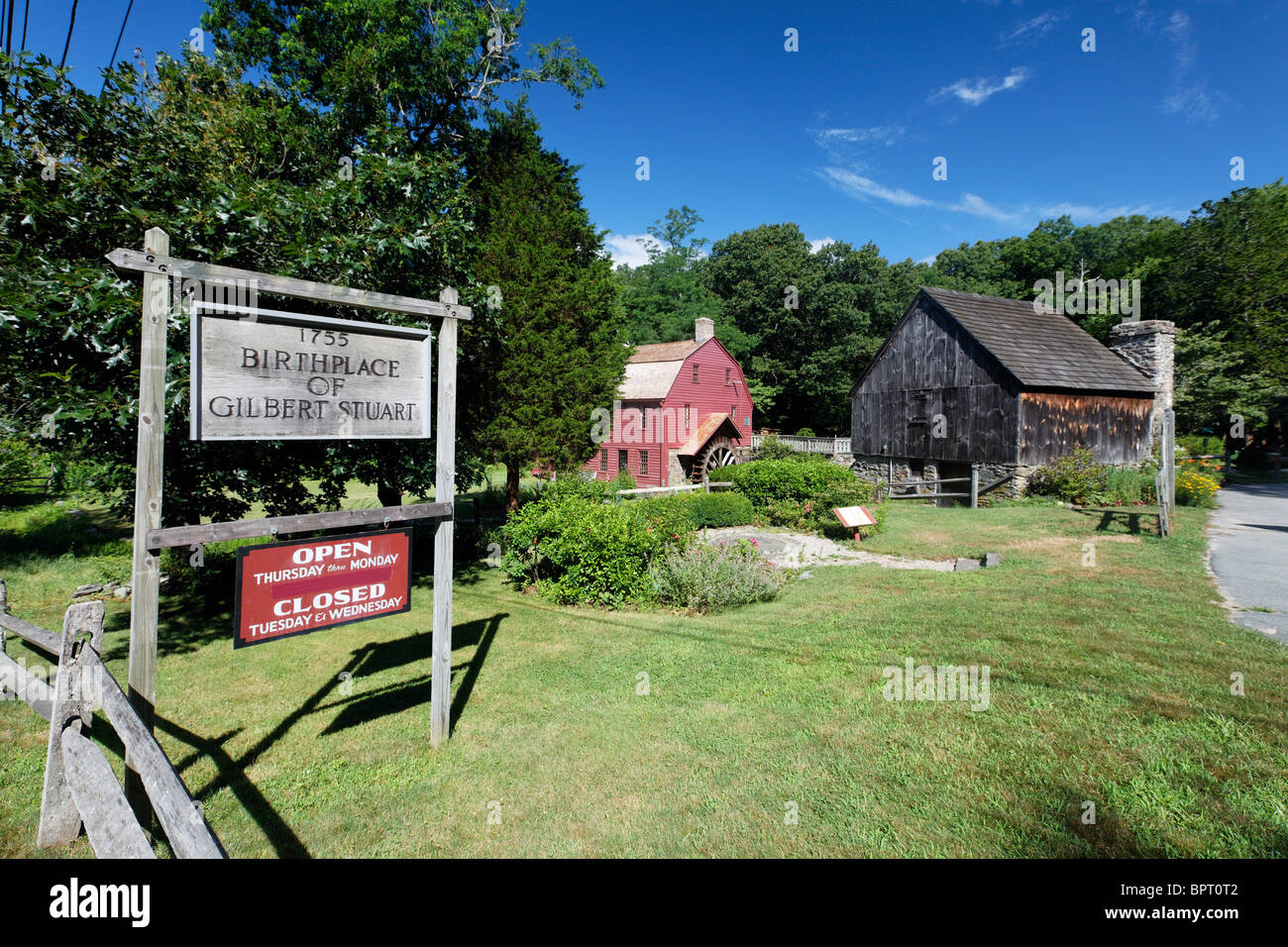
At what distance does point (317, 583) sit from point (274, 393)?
4.67ft

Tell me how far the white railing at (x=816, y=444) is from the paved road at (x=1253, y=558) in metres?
18.8

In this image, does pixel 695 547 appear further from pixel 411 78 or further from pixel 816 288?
pixel 816 288

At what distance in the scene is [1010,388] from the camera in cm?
2241

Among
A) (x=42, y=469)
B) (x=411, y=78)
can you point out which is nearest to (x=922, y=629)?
(x=411, y=78)

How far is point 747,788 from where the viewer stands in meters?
4.34

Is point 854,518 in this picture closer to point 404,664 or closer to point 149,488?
point 404,664

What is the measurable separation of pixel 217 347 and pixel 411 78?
54.1ft

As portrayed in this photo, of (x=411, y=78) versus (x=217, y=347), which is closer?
(x=217, y=347)

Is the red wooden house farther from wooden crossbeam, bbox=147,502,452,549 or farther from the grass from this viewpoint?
wooden crossbeam, bbox=147,502,452,549

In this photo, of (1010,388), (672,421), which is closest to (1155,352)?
(1010,388)

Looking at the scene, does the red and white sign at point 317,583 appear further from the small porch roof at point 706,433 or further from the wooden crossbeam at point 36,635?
the small porch roof at point 706,433

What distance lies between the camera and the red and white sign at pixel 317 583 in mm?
4082

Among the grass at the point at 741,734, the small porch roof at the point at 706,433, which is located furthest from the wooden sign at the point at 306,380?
the small porch roof at the point at 706,433
